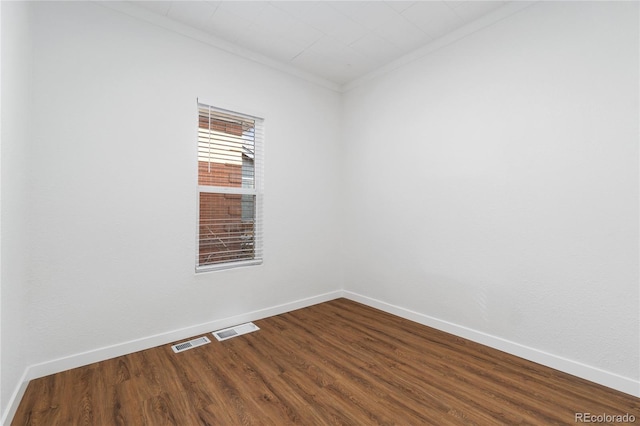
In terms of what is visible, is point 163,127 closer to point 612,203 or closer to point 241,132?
point 241,132

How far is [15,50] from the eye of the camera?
1.70 metres

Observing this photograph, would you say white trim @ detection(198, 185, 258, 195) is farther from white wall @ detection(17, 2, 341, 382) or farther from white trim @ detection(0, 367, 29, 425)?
white trim @ detection(0, 367, 29, 425)

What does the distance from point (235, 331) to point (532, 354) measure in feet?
8.38

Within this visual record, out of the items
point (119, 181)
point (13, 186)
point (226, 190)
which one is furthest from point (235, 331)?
point (13, 186)

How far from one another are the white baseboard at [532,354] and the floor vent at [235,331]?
5.13ft

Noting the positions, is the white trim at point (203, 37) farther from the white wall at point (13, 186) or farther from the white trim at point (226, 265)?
the white trim at point (226, 265)

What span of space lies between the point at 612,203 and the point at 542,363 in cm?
128

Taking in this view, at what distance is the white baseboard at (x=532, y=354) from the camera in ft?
6.32

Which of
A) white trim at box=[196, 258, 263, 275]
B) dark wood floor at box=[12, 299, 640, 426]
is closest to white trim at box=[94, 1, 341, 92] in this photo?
white trim at box=[196, 258, 263, 275]

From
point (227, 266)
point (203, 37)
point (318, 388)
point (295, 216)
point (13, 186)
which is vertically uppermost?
point (203, 37)

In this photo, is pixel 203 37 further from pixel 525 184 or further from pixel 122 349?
pixel 525 184

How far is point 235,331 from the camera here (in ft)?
9.30

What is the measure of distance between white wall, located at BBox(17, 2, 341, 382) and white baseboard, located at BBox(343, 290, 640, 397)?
5.49ft

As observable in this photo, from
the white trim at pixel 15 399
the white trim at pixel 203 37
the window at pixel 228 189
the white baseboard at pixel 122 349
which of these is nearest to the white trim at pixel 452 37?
the white trim at pixel 203 37
